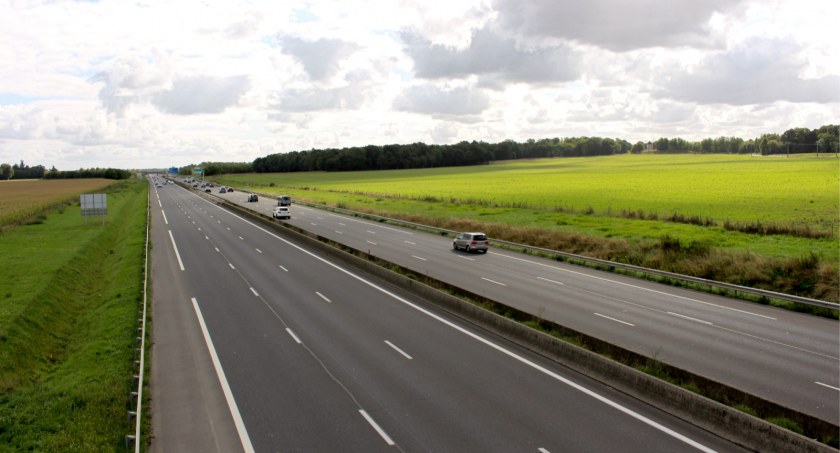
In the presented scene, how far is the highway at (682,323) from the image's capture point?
1508 centimetres

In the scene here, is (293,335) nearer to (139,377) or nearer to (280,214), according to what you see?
(139,377)

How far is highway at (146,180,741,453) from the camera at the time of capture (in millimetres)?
11758

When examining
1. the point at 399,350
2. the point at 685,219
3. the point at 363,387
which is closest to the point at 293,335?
the point at 399,350

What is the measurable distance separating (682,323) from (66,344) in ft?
70.4

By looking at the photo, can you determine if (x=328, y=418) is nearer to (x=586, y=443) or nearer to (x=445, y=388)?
(x=445, y=388)

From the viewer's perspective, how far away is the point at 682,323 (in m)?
20.9

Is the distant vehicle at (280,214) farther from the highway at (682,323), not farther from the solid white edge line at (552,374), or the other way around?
the solid white edge line at (552,374)

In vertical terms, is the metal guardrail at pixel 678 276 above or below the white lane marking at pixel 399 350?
above

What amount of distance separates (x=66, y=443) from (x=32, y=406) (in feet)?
9.76

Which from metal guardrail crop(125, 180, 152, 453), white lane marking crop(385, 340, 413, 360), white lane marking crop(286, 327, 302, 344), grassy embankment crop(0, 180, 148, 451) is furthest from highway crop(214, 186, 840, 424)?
grassy embankment crop(0, 180, 148, 451)

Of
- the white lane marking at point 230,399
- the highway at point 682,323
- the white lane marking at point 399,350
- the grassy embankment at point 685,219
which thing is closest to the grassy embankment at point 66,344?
the white lane marking at point 230,399

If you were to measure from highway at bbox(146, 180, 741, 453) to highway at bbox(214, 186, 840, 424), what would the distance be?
11.4ft

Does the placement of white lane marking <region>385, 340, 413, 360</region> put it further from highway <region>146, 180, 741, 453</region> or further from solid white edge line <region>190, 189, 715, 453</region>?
solid white edge line <region>190, 189, 715, 453</region>

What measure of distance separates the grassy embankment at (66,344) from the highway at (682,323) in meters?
13.6
